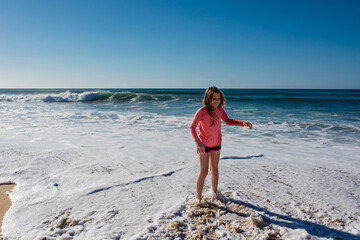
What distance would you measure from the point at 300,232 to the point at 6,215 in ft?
10.3

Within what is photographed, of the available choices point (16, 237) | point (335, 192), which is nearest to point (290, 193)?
point (335, 192)

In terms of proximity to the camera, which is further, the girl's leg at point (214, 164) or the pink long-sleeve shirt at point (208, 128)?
the girl's leg at point (214, 164)

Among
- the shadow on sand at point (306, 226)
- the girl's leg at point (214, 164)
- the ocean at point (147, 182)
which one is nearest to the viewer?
the shadow on sand at point (306, 226)

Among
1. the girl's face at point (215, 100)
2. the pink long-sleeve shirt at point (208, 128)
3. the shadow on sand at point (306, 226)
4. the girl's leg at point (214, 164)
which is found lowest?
the shadow on sand at point (306, 226)

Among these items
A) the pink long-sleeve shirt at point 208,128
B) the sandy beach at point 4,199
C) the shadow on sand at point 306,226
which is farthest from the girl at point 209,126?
the sandy beach at point 4,199

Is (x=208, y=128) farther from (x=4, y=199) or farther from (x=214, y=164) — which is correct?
(x=4, y=199)

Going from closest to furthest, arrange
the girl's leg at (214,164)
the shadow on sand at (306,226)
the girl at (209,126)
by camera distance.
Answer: the shadow on sand at (306,226) → the girl at (209,126) → the girl's leg at (214,164)

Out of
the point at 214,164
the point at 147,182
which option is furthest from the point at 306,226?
the point at 147,182

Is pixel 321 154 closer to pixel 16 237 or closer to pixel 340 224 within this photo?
pixel 340 224

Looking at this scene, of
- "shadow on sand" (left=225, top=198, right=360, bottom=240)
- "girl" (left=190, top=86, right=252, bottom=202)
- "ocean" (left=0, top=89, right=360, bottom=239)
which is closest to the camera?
"shadow on sand" (left=225, top=198, right=360, bottom=240)

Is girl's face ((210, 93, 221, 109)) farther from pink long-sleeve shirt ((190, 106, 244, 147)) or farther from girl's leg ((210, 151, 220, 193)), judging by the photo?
girl's leg ((210, 151, 220, 193))

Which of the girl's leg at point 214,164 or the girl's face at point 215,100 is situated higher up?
the girl's face at point 215,100

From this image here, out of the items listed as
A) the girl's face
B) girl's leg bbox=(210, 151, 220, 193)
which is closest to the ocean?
girl's leg bbox=(210, 151, 220, 193)

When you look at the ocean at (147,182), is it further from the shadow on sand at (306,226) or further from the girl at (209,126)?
the girl at (209,126)
